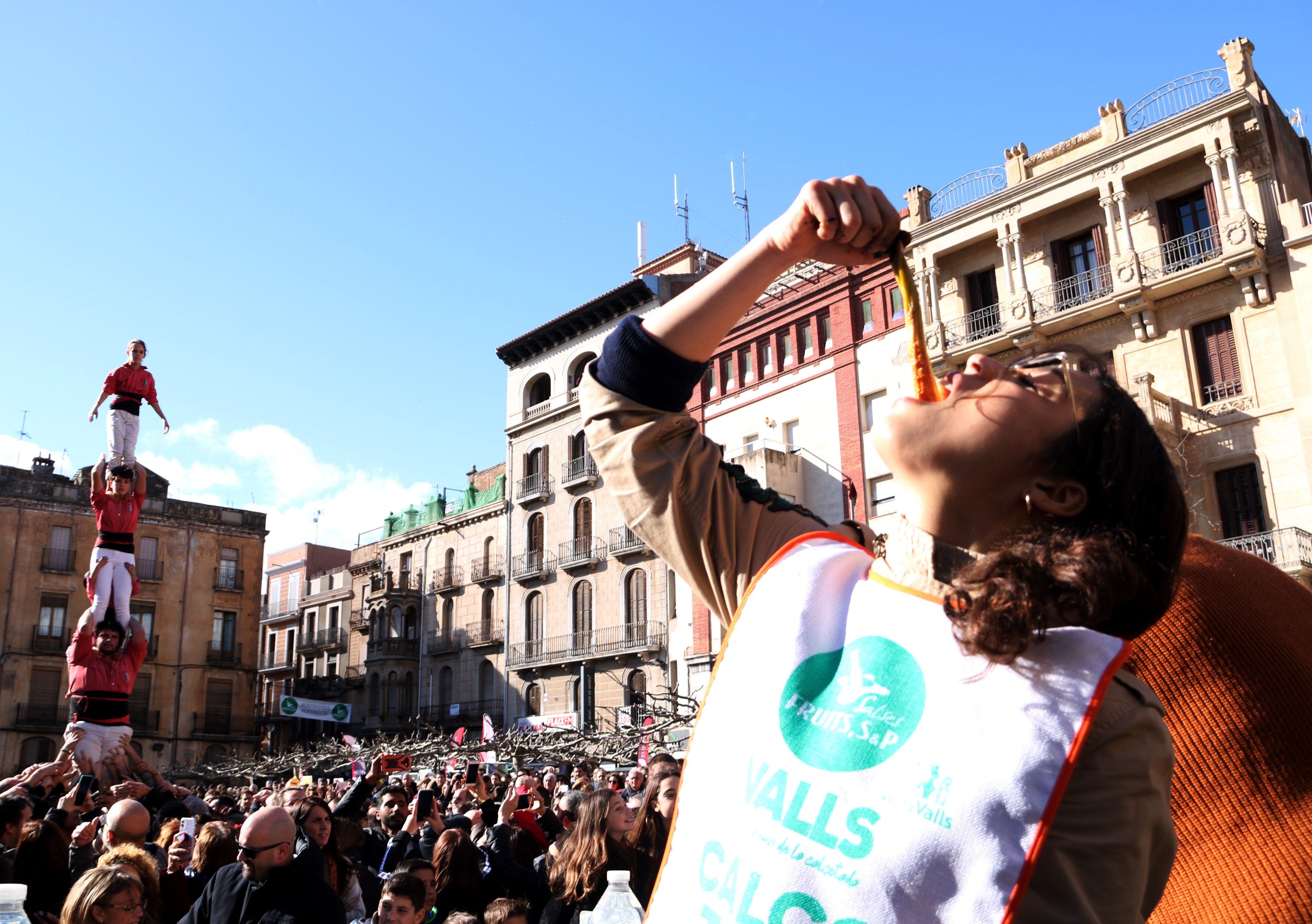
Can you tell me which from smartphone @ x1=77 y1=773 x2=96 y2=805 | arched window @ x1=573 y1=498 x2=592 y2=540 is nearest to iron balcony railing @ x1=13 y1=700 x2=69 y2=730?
arched window @ x1=573 y1=498 x2=592 y2=540

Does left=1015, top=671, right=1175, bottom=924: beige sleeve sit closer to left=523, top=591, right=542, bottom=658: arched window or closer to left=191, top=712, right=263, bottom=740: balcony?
left=523, top=591, right=542, bottom=658: arched window

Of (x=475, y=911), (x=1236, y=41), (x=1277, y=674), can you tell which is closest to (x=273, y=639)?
(x=1236, y=41)

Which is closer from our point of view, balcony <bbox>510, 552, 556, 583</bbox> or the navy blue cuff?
the navy blue cuff

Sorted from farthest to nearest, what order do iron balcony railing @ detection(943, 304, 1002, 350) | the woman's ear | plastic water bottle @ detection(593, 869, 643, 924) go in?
iron balcony railing @ detection(943, 304, 1002, 350) → plastic water bottle @ detection(593, 869, 643, 924) → the woman's ear

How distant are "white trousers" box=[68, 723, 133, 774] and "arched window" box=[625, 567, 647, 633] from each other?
20821mm

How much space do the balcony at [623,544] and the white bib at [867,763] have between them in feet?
107

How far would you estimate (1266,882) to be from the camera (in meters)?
1.57

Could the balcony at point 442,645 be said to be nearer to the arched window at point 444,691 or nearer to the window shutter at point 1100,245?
the arched window at point 444,691

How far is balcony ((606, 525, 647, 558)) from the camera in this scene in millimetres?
34719

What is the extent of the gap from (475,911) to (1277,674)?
5431mm

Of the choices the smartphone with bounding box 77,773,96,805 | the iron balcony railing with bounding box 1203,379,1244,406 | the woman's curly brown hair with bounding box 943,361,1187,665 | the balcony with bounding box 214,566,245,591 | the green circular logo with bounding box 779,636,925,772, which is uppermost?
the balcony with bounding box 214,566,245,591

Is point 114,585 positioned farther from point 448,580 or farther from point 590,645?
point 448,580

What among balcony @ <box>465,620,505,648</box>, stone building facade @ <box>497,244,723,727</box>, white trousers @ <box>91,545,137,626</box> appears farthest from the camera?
balcony @ <box>465,620,505,648</box>

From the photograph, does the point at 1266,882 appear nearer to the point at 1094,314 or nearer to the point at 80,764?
the point at 80,764
